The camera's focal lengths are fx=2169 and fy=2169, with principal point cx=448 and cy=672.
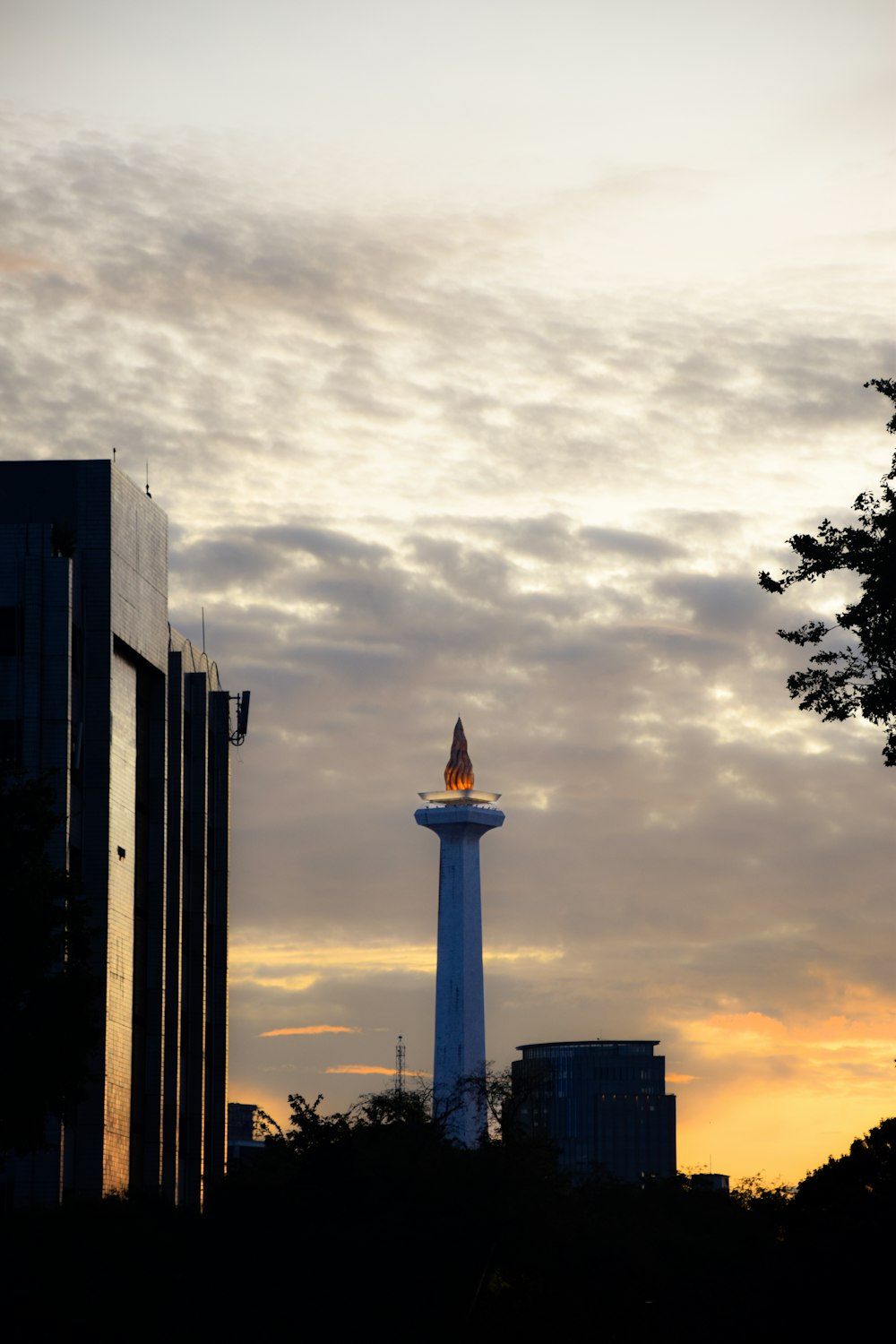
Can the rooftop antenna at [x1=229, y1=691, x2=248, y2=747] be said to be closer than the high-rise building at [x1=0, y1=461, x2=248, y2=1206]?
No

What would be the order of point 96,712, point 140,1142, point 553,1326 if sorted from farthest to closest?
point 140,1142 < point 96,712 < point 553,1326

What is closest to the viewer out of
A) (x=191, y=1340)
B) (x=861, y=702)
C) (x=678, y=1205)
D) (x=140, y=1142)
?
(x=861, y=702)

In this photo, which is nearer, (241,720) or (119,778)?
(119,778)

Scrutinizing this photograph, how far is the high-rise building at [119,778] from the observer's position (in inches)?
3327

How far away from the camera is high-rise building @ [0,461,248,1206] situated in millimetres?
84500

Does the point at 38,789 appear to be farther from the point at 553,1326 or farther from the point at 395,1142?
the point at 395,1142

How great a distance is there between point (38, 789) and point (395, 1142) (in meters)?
37.1

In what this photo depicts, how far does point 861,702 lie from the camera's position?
52906 mm

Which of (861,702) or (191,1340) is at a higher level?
(861,702)

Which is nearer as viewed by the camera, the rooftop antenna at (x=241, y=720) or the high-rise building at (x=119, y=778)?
the high-rise building at (x=119, y=778)

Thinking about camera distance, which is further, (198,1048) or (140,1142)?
(198,1048)

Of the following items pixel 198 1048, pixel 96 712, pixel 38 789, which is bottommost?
pixel 198 1048

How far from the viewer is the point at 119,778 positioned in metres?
89.8

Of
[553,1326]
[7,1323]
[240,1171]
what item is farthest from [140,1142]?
[7,1323]
